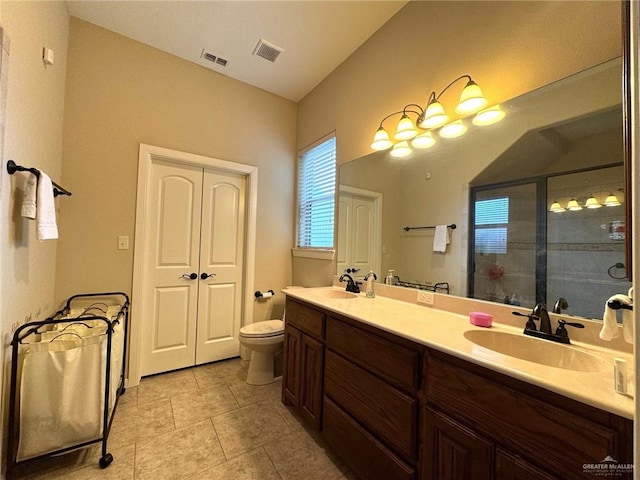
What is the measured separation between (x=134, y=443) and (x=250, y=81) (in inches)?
131

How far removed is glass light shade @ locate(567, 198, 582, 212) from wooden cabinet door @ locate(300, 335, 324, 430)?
1.43m

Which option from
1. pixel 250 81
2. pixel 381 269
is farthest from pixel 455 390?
pixel 250 81

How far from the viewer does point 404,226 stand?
6.27ft

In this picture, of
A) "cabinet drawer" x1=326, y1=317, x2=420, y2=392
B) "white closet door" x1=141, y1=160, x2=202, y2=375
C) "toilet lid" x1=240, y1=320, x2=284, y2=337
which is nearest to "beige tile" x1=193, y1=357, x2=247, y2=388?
"white closet door" x1=141, y1=160, x2=202, y2=375

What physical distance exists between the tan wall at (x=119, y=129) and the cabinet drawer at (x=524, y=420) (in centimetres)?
237

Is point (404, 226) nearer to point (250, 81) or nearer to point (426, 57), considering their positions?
point (426, 57)

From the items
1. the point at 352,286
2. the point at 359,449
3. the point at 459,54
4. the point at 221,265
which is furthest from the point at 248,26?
the point at 359,449

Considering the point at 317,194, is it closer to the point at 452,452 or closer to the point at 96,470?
the point at 452,452

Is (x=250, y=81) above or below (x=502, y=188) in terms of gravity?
above

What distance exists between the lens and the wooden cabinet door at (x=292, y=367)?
1.86 meters

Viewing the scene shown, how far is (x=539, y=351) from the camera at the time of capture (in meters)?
1.10

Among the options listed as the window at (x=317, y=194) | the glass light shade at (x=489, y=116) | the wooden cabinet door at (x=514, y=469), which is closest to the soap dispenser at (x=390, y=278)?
the window at (x=317, y=194)

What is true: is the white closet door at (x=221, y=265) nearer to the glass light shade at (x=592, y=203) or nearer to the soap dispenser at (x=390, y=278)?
the soap dispenser at (x=390, y=278)

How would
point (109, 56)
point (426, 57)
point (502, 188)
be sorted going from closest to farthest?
point (502, 188) < point (426, 57) < point (109, 56)
